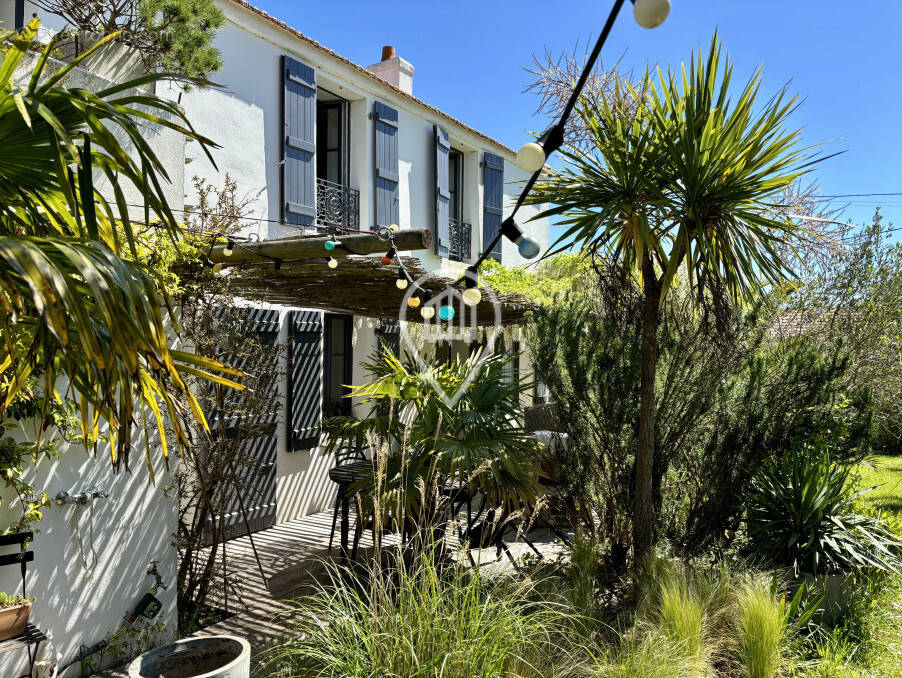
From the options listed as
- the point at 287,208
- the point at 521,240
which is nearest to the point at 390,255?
the point at 521,240

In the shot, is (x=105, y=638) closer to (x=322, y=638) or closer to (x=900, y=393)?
(x=322, y=638)

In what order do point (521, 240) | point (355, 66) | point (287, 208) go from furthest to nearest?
point (355, 66) < point (287, 208) < point (521, 240)

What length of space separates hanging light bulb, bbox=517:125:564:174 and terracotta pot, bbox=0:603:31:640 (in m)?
3.15

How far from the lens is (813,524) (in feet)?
15.8

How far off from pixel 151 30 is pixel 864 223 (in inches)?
353

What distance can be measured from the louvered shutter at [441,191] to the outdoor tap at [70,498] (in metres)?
7.16

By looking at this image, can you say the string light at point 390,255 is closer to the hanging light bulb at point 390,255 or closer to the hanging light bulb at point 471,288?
the hanging light bulb at point 390,255

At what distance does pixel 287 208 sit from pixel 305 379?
1.94 meters

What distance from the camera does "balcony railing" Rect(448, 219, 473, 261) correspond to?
11.4 meters

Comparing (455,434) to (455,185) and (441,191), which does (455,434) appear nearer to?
(441,191)

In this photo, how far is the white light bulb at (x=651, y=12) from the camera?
1.81 metres

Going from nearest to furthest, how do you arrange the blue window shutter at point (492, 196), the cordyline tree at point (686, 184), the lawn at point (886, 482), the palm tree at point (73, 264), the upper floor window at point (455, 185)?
the palm tree at point (73, 264), the cordyline tree at point (686, 184), the lawn at point (886, 482), the upper floor window at point (455, 185), the blue window shutter at point (492, 196)

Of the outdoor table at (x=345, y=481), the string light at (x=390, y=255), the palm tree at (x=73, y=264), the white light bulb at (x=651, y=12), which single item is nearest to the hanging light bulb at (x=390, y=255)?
the string light at (x=390, y=255)

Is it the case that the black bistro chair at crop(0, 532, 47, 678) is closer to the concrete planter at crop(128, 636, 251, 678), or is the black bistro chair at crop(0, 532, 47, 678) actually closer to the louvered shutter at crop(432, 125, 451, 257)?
the concrete planter at crop(128, 636, 251, 678)
